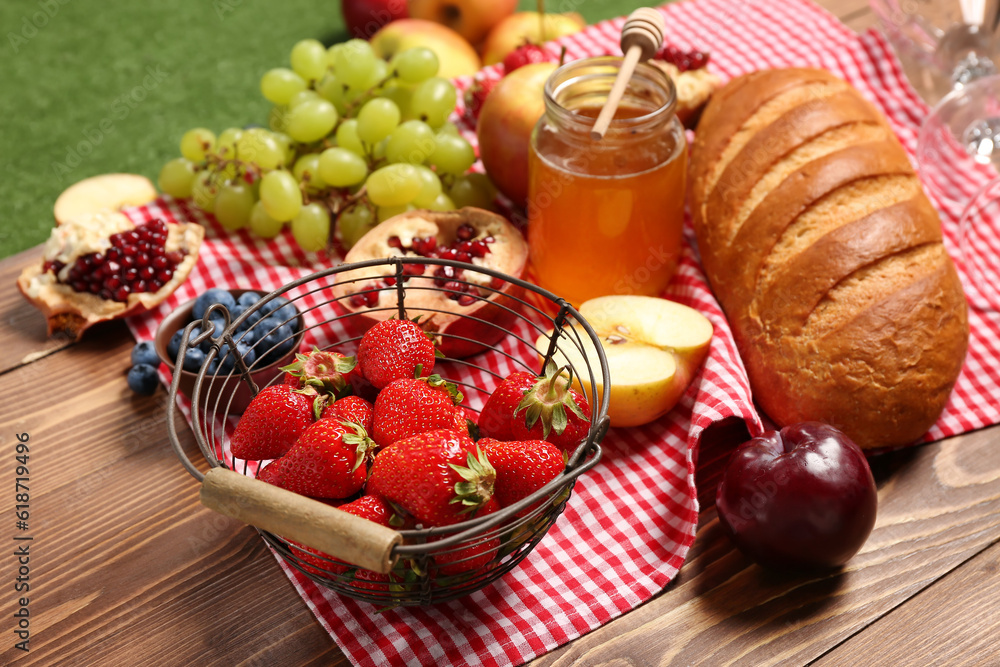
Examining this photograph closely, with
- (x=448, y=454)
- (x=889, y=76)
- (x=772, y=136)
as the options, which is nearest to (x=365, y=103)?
(x=772, y=136)

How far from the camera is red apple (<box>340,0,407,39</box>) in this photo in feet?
5.70

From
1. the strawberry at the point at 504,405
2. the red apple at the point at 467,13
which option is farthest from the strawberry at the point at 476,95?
the strawberry at the point at 504,405

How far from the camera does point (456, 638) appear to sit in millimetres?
729

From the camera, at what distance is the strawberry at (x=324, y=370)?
76cm

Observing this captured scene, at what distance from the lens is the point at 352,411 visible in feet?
2.37

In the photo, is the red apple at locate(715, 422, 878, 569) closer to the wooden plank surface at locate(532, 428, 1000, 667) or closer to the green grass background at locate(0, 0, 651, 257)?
the wooden plank surface at locate(532, 428, 1000, 667)

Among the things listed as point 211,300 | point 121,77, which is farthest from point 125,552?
point 121,77

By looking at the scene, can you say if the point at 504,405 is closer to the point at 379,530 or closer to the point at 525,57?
the point at 379,530

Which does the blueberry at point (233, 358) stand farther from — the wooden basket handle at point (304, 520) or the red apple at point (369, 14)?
the red apple at point (369, 14)

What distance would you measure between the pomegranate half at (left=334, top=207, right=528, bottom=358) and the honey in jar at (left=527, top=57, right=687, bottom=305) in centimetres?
6

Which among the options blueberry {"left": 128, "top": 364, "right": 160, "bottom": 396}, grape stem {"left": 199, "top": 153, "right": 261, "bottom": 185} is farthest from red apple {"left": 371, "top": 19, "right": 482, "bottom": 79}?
blueberry {"left": 128, "top": 364, "right": 160, "bottom": 396}

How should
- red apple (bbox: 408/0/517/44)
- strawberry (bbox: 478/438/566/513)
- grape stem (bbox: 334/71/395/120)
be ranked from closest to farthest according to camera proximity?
strawberry (bbox: 478/438/566/513) < grape stem (bbox: 334/71/395/120) < red apple (bbox: 408/0/517/44)

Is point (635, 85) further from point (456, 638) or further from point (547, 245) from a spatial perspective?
point (456, 638)

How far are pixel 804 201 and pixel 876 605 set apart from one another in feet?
1.57
